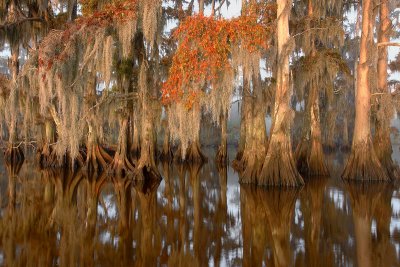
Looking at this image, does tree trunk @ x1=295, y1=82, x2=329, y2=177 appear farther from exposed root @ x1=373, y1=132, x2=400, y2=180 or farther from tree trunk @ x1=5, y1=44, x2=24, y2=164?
tree trunk @ x1=5, y1=44, x2=24, y2=164

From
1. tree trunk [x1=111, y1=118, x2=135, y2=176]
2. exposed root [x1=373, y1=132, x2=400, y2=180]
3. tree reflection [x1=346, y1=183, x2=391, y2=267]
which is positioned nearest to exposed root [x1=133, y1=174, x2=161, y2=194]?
tree trunk [x1=111, y1=118, x2=135, y2=176]

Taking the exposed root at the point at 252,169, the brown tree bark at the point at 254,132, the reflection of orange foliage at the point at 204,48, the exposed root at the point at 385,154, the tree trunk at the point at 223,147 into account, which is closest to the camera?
the reflection of orange foliage at the point at 204,48

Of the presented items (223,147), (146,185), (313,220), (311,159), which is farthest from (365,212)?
(223,147)

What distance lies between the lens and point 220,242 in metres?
6.21

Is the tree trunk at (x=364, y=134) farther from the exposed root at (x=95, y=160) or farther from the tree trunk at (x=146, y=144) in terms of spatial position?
the exposed root at (x=95, y=160)

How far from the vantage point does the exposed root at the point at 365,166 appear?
12.7 m

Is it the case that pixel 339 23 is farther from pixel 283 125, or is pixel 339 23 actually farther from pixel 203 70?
pixel 203 70

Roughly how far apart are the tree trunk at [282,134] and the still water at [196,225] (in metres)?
0.56

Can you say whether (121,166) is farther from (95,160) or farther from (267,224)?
(267,224)

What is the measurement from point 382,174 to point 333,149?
22077mm

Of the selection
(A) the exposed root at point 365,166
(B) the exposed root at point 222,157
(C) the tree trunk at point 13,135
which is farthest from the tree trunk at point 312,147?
(C) the tree trunk at point 13,135

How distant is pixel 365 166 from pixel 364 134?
1.01 metres

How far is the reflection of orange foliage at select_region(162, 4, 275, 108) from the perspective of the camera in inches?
438

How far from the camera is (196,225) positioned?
7.30 m
